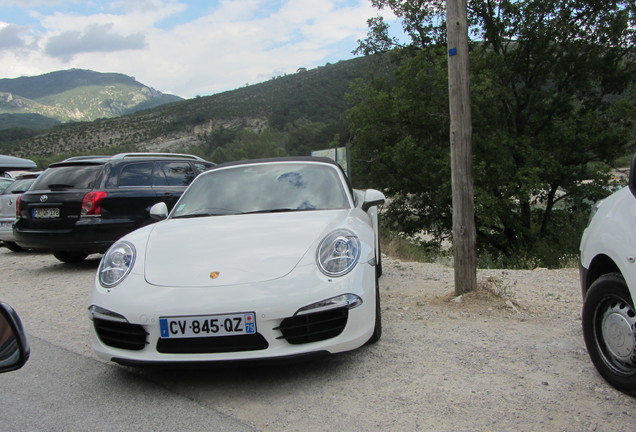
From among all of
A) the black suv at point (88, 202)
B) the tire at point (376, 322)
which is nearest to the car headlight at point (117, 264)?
the tire at point (376, 322)

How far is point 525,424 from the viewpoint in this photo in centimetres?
269

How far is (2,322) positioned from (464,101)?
464cm

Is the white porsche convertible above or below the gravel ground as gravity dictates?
above

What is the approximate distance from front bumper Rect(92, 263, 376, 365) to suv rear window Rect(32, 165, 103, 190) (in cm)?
520

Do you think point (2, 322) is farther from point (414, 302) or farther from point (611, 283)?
point (414, 302)

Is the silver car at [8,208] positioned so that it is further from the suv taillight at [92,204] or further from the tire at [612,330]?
the tire at [612,330]

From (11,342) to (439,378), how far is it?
8.48 ft

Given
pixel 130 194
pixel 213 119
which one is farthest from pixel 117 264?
pixel 213 119

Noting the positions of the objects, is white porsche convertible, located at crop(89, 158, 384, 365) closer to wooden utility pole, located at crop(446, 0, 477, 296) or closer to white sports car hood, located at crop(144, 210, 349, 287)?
white sports car hood, located at crop(144, 210, 349, 287)

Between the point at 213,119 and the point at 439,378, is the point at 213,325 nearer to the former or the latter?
the point at 439,378

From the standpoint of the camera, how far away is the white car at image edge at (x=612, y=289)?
2.81 metres

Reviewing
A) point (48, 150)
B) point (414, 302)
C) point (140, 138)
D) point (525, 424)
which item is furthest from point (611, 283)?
point (140, 138)

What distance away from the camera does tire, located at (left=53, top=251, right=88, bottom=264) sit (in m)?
8.99

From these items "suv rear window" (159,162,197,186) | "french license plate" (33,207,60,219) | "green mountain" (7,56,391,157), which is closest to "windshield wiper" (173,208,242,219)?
"french license plate" (33,207,60,219)
